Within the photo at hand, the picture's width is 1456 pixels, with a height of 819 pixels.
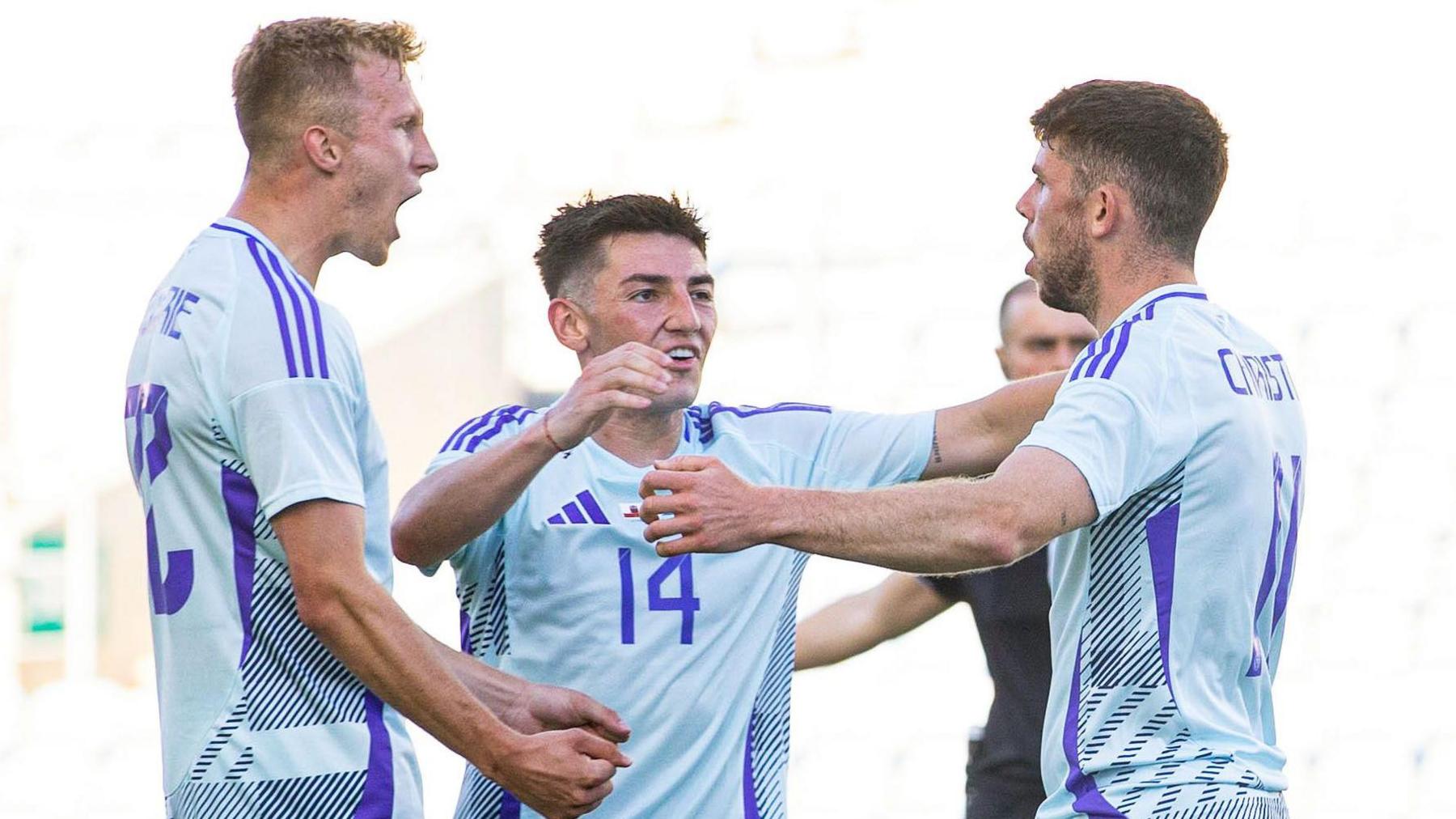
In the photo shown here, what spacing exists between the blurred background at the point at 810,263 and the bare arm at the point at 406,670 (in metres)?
6.52

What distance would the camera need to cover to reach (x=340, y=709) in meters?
2.36

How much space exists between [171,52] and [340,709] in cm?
1082

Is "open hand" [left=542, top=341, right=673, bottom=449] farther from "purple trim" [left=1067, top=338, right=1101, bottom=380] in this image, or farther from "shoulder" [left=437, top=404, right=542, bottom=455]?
"purple trim" [left=1067, top=338, right=1101, bottom=380]

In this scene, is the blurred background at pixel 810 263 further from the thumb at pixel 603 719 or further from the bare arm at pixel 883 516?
the bare arm at pixel 883 516

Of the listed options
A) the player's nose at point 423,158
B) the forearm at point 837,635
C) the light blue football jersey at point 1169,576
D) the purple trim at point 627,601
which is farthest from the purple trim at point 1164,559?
the forearm at point 837,635

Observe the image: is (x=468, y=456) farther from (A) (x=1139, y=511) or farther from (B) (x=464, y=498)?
(A) (x=1139, y=511)

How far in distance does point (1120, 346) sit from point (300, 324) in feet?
3.79

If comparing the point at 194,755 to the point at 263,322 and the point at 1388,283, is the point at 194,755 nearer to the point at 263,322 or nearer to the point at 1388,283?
the point at 263,322

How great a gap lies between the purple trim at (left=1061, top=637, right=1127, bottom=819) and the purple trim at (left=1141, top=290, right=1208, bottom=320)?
486 mm

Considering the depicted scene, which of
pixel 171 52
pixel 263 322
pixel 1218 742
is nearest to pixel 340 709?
pixel 263 322

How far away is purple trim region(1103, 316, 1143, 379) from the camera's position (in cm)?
236

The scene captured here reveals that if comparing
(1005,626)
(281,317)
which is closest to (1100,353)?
(281,317)

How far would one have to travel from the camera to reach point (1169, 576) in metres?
2.36

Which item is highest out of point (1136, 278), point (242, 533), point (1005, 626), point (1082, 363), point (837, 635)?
point (1136, 278)
